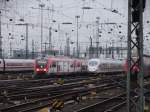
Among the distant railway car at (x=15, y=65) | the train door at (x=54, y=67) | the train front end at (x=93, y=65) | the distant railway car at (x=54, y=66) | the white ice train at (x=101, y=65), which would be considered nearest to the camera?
the distant railway car at (x=54, y=66)

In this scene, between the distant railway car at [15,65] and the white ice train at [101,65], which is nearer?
the distant railway car at [15,65]

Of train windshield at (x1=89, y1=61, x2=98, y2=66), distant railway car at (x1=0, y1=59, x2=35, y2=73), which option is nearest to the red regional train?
train windshield at (x1=89, y1=61, x2=98, y2=66)

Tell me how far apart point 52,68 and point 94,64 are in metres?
11.6

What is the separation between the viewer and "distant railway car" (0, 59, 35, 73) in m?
58.9

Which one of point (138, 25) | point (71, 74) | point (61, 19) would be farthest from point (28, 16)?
point (138, 25)

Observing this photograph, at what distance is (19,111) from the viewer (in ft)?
62.1

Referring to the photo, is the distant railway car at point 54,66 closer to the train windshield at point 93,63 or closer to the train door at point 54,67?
the train door at point 54,67

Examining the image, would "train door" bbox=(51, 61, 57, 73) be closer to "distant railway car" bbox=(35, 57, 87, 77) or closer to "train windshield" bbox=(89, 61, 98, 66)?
"distant railway car" bbox=(35, 57, 87, 77)

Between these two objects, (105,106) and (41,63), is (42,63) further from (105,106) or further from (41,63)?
(105,106)

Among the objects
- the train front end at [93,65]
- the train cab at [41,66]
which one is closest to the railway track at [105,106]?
the train cab at [41,66]

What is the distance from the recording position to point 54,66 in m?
50.8

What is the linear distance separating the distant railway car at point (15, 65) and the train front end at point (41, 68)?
841cm

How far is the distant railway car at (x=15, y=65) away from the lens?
193ft

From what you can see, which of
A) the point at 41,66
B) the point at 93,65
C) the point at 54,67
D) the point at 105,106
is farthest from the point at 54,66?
the point at 105,106
